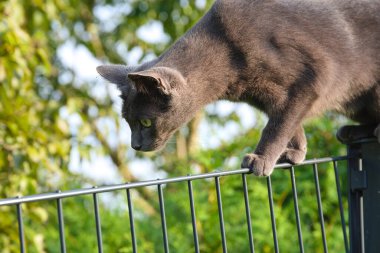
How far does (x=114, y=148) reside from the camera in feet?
23.9

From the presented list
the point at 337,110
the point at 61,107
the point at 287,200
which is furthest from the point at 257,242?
the point at 61,107

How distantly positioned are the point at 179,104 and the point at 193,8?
3.22 metres

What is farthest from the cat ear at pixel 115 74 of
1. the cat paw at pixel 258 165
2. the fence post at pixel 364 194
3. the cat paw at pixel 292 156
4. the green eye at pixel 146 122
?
the fence post at pixel 364 194

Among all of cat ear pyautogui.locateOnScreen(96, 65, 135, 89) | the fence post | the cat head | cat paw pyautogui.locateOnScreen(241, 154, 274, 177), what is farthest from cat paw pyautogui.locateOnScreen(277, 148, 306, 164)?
cat ear pyautogui.locateOnScreen(96, 65, 135, 89)

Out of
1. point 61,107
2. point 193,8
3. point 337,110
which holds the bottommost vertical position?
point 337,110

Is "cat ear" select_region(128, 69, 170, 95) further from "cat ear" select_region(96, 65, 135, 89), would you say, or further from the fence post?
the fence post

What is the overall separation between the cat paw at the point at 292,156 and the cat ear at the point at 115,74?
0.69 meters

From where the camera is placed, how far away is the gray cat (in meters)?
2.60

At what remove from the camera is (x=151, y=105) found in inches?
101

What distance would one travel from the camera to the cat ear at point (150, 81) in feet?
7.48

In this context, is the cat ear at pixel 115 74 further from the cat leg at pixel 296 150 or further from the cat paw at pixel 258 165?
the cat leg at pixel 296 150

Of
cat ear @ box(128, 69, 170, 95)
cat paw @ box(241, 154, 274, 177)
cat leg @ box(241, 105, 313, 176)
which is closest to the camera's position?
cat ear @ box(128, 69, 170, 95)

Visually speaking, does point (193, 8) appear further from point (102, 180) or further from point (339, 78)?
point (339, 78)

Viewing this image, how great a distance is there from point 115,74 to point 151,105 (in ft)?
0.74
